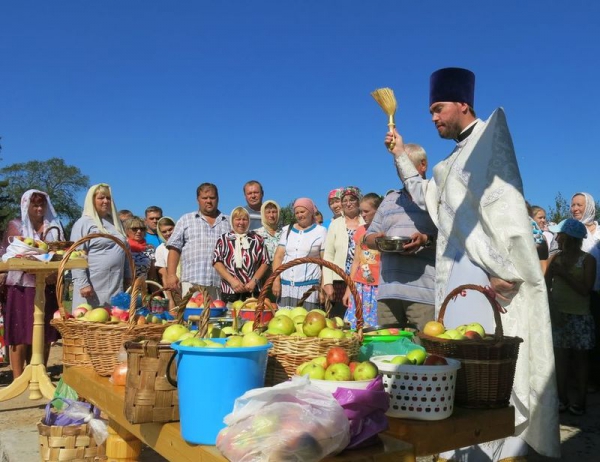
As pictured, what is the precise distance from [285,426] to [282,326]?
0.65 meters

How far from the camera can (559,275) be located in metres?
4.70

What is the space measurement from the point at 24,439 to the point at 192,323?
1.99m

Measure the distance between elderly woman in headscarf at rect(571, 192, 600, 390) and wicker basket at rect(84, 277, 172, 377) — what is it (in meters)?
4.39

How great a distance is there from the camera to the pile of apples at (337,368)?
1730mm

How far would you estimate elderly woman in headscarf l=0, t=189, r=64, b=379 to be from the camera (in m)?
5.61

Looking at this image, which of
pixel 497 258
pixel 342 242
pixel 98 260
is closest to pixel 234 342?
pixel 497 258

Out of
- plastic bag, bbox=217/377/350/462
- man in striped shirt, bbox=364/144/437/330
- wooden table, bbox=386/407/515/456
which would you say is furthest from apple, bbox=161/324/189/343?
man in striped shirt, bbox=364/144/437/330

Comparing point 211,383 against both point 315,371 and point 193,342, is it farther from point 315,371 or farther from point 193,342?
point 315,371

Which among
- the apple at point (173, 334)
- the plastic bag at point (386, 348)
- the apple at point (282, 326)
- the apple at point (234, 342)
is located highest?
the apple at point (282, 326)

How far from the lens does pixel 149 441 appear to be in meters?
1.99

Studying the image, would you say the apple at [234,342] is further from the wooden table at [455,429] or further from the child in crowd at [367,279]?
the child in crowd at [367,279]

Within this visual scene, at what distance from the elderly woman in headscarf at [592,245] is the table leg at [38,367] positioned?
201 inches

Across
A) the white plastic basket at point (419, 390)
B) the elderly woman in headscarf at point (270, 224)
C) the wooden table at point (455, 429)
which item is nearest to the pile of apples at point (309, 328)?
the white plastic basket at point (419, 390)

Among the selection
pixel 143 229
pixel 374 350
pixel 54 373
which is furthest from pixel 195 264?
pixel 374 350
